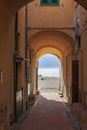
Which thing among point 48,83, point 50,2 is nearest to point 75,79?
point 50,2

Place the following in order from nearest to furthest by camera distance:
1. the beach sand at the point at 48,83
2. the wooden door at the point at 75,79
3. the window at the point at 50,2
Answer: the wooden door at the point at 75,79, the window at the point at 50,2, the beach sand at the point at 48,83

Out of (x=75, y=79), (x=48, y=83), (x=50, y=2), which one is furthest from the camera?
(x=48, y=83)

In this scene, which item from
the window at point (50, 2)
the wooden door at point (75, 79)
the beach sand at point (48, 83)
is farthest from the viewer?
the beach sand at point (48, 83)

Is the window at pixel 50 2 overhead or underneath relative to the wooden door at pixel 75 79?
overhead

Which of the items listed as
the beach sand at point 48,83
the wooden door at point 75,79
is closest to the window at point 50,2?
the wooden door at point 75,79

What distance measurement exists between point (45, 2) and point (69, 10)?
151 cm

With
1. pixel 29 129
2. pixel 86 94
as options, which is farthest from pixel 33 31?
pixel 29 129

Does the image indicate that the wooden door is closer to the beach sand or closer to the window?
the window

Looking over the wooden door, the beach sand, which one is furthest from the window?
the beach sand

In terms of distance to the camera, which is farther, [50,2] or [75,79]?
[50,2]

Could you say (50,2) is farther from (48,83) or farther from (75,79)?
(48,83)

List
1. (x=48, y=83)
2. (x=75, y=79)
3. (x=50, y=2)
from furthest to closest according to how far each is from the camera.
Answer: (x=48, y=83), (x=50, y=2), (x=75, y=79)

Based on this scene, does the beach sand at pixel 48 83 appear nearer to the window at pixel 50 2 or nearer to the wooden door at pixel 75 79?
the window at pixel 50 2

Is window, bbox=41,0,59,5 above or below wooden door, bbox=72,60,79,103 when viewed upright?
above
